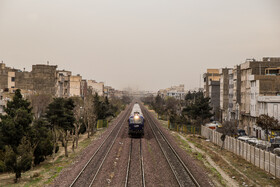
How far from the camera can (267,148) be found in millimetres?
28938

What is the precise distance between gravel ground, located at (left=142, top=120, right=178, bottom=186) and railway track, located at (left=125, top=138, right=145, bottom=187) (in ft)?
1.22

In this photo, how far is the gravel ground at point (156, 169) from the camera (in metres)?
17.2

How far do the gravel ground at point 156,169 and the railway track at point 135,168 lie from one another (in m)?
0.37

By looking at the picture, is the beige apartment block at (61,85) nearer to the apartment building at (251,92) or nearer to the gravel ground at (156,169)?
the apartment building at (251,92)

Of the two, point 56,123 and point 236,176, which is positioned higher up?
point 56,123

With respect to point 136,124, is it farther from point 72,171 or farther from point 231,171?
point 231,171

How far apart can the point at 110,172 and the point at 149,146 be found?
11.1 m

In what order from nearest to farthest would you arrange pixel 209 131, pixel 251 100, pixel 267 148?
pixel 267 148
pixel 209 131
pixel 251 100

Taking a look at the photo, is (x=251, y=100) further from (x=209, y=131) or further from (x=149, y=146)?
(x=149, y=146)

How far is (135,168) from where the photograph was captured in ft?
67.3

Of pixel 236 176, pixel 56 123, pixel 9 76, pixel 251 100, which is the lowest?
pixel 236 176

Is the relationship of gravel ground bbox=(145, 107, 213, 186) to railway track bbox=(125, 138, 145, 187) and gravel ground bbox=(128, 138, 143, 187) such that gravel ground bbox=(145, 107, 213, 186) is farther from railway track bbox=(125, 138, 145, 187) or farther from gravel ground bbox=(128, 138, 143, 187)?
gravel ground bbox=(128, 138, 143, 187)

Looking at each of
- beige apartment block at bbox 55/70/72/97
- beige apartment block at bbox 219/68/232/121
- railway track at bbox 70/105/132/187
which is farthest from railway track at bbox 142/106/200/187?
beige apartment block at bbox 55/70/72/97

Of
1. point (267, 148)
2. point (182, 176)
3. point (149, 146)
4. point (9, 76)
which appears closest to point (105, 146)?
point (149, 146)
